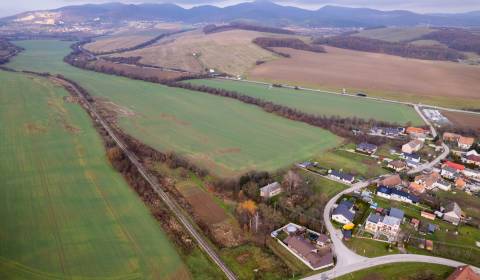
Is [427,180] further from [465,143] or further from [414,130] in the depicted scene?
[414,130]

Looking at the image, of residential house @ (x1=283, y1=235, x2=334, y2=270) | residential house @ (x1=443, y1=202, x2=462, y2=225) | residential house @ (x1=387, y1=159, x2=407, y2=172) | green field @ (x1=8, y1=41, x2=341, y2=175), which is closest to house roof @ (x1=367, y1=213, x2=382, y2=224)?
residential house @ (x1=283, y1=235, x2=334, y2=270)

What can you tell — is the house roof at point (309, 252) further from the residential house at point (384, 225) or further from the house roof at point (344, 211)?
the residential house at point (384, 225)

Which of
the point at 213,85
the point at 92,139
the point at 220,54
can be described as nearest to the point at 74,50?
the point at 220,54

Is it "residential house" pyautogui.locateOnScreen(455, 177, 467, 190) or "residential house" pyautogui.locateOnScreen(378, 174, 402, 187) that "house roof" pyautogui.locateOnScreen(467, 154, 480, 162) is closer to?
"residential house" pyautogui.locateOnScreen(455, 177, 467, 190)

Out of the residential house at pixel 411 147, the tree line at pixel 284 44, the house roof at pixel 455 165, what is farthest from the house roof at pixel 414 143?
the tree line at pixel 284 44

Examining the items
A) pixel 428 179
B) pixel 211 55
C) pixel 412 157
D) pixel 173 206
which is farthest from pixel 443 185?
pixel 211 55

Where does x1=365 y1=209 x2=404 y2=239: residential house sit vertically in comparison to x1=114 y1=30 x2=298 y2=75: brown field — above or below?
below
